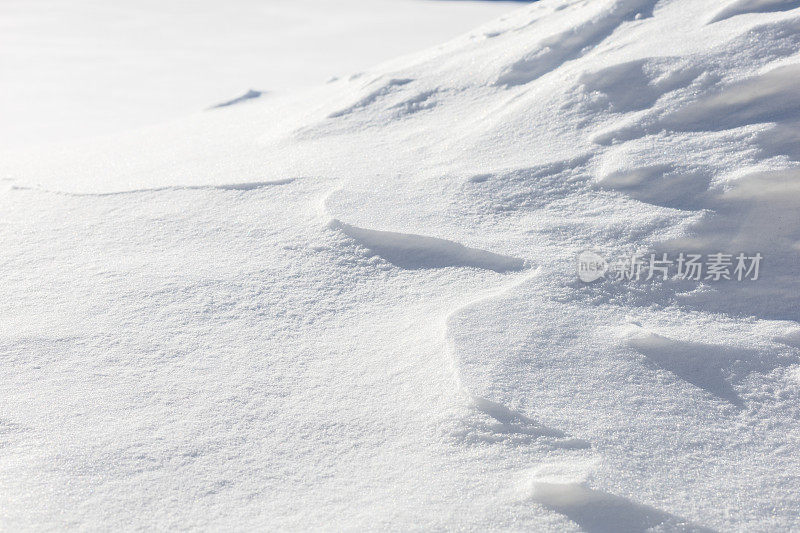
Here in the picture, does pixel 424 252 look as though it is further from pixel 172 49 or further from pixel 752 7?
pixel 172 49

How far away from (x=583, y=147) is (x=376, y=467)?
3.60 ft

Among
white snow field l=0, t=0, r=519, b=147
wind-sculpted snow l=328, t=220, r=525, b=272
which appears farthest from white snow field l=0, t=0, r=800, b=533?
white snow field l=0, t=0, r=519, b=147

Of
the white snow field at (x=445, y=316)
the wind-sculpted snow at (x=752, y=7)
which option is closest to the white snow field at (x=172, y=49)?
the white snow field at (x=445, y=316)

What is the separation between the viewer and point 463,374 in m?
1.26

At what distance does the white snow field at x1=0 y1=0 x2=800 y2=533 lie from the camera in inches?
42.7

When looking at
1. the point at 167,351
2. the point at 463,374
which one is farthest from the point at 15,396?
the point at 463,374

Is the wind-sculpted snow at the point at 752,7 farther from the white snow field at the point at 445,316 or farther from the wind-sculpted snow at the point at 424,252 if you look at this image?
the wind-sculpted snow at the point at 424,252

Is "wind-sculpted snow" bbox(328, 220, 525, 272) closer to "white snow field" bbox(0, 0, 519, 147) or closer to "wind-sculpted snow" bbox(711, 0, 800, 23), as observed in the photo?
"wind-sculpted snow" bbox(711, 0, 800, 23)

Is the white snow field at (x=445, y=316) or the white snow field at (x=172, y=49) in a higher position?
the white snow field at (x=172, y=49)

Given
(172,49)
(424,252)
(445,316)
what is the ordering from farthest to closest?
(172,49) → (424,252) → (445,316)

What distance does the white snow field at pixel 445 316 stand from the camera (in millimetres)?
1085

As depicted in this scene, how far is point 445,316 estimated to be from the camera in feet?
4.64

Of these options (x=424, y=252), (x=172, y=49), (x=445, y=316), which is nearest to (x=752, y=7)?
(x=424, y=252)

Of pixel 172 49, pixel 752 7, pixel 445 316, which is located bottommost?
pixel 445 316
